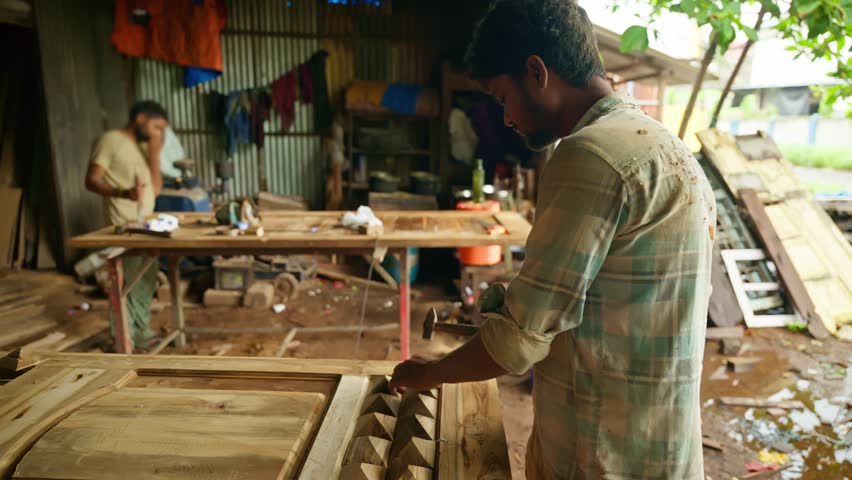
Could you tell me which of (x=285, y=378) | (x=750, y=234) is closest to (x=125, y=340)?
(x=285, y=378)

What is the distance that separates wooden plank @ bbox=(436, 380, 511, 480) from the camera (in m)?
1.22

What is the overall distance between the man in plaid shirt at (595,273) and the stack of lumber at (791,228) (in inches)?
199

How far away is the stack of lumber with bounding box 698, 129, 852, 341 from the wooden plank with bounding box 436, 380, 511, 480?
4961 millimetres

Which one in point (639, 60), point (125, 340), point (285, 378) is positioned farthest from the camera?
point (639, 60)

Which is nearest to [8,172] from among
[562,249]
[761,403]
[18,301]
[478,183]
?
[18,301]

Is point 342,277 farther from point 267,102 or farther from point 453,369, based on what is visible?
point 453,369

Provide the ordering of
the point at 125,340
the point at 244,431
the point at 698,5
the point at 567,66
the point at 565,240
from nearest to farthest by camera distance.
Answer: the point at 565,240 < the point at 567,66 < the point at 244,431 < the point at 698,5 < the point at 125,340

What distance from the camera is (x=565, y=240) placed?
1033mm

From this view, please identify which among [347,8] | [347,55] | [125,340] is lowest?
[125,340]

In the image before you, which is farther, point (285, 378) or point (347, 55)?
point (347, 55)

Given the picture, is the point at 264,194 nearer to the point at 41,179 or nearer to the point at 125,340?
the point at 41,179

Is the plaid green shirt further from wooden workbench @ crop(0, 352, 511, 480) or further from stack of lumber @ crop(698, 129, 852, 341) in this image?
stack of lumber @ crop(698, 129, 852, 341)

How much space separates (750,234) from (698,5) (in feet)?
11.8

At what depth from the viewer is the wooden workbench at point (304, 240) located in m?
3.75
